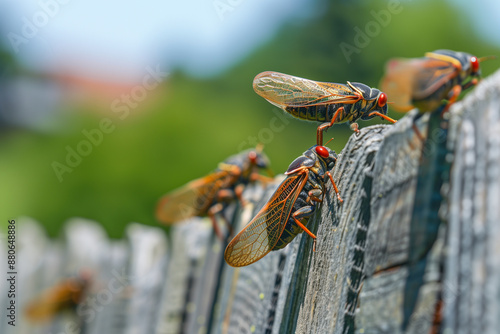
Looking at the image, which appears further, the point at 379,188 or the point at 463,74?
the point at 463,74

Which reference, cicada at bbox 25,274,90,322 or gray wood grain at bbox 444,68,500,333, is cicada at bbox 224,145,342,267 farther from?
cicada at bbox 25,274,90,322

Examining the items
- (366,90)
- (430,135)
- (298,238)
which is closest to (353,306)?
(430,135)

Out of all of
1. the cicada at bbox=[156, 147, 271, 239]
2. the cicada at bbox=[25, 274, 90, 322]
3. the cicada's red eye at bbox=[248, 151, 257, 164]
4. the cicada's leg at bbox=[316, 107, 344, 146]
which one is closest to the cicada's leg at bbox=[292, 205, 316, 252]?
the cicada's leg at bbox=[316, 107, 344, 146]

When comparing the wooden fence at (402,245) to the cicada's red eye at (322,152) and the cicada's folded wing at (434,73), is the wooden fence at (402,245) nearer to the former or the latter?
the cicada's folded wing at (434,73)

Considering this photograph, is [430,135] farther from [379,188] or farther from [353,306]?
[353,306]

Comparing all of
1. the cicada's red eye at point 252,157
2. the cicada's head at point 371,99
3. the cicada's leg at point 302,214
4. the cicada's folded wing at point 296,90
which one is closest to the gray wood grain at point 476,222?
the cicada's leg at point 302,214

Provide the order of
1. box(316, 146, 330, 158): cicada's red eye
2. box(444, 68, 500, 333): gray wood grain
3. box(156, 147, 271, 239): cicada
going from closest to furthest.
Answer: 1. box(444, 68, 500, 333): gray wood grain
2. box(316, 146, 330, 158): cicada's red eye
3. box(156, 147, 271, 239): cicada
